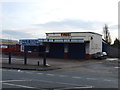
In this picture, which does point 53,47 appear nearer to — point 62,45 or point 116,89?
point 62,45

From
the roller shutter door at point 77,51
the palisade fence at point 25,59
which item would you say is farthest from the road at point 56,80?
the roller shutter door at point 77,51

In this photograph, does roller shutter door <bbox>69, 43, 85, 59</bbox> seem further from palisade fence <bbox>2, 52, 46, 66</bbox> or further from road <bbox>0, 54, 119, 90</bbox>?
road <bbox>0, 54, 119, 90</bbox>

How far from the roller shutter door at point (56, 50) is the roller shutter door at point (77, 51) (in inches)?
70.9

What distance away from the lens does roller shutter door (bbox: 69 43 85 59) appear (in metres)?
41.8

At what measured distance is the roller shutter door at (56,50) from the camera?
4353cm

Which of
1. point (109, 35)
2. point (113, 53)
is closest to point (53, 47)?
point (113, 53)

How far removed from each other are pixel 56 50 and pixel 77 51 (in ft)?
14.0

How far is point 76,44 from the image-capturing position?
139 ft

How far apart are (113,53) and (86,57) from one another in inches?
502

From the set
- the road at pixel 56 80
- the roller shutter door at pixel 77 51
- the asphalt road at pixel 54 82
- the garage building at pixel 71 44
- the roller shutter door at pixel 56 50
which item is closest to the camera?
the asphalt road at pixel 54 82

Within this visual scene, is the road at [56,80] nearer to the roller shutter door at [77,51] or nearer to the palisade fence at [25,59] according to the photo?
the palisade fence at [25,59]

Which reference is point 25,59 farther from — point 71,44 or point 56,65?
point 71,44

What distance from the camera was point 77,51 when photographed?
42.2m

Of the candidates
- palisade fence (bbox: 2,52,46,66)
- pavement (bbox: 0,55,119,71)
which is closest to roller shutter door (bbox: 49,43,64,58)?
palisade fence (bbox: 2,52,46,66)
